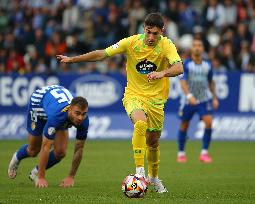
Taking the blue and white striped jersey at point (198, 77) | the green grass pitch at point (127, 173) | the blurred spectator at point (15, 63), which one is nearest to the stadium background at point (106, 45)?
the blurred spectator at point (15, 63)

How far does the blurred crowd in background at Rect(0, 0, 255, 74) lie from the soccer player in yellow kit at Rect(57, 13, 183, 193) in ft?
40.2

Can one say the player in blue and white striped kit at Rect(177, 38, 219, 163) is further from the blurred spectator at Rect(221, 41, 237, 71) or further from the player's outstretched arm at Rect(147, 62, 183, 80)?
the blurred spectator at Rect(221, 41, 237, 71)

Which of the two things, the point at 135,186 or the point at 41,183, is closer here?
the point at 135,186

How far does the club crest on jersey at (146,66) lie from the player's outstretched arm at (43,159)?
1674mm

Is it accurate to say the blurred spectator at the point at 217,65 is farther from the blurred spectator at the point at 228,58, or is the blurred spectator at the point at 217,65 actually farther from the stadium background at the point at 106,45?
the blurred spectator at the point at 228,58

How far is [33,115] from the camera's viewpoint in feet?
41.9

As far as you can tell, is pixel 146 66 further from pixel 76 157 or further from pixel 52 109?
pixel 76 157

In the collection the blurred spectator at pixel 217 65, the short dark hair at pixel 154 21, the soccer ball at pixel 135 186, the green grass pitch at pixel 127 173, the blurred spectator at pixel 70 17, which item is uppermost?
the blurred spectator at pixel 70 17

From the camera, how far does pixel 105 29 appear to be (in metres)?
A: 26.6

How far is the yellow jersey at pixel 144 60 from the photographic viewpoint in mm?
11242

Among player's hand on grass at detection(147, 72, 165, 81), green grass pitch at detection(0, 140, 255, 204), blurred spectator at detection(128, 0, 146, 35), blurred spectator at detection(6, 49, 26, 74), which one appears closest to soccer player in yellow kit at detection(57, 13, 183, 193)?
player's hand on grass at detection(147, 72, 165, 81)

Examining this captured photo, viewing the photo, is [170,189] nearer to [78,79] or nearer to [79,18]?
[78,79]

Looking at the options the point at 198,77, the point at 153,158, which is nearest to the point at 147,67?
the point at 153,158

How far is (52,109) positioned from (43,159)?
2.42ft
